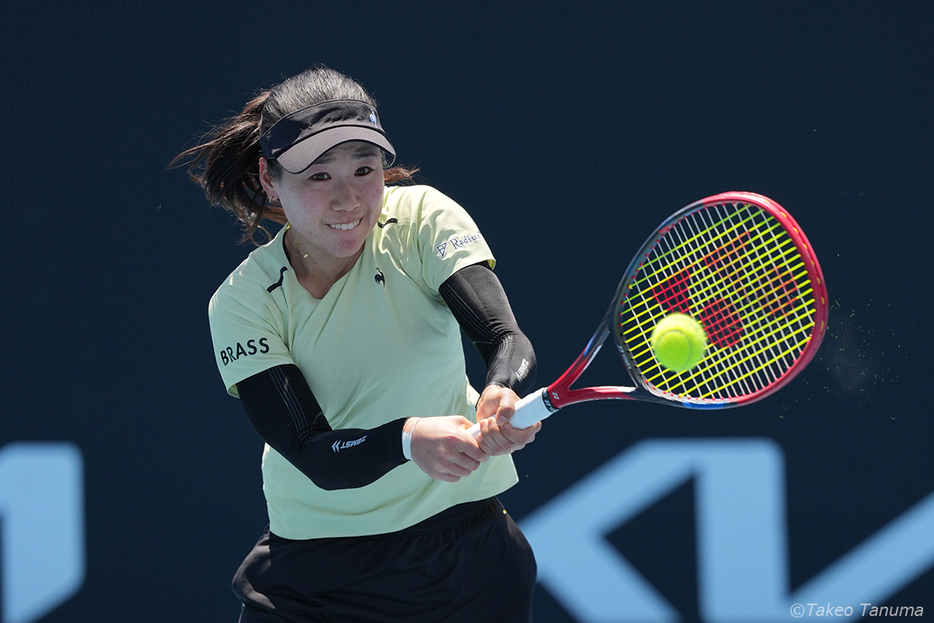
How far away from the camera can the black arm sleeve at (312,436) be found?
5.49 ft

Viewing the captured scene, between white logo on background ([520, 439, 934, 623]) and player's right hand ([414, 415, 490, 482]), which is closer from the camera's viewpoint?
player's right hand ([414, 415, 490, 482])

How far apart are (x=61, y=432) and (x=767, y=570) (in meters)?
2.69

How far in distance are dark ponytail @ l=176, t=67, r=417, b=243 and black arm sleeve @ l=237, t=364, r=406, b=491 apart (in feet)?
1.37

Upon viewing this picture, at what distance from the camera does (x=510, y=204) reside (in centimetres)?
352

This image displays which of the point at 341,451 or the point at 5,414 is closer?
the point at 341,451

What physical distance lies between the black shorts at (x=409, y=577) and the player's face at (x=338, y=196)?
60 centimetres

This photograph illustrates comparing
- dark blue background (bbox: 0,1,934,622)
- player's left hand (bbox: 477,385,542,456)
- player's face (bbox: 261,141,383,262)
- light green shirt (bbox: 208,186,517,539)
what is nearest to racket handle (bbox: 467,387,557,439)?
player's left hand (bbox: 477,385,542,456)

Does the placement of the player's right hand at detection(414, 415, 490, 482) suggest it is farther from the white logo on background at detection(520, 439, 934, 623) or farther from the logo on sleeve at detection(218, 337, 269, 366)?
the white logo on background at detection(520, 439, 934, 623)

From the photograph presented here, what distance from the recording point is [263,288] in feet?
6.28

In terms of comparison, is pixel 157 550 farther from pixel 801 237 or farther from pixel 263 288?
pixel 801 237

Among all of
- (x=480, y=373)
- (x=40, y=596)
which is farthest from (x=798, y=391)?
(x=40, y=596)

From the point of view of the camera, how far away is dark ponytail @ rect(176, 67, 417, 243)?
186 cm

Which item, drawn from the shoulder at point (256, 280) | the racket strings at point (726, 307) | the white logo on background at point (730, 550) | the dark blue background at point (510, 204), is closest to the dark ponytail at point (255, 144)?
the shoulder at point (256, 280)

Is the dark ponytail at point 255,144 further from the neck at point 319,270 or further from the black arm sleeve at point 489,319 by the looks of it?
the black arm sleeve at point 489,319
